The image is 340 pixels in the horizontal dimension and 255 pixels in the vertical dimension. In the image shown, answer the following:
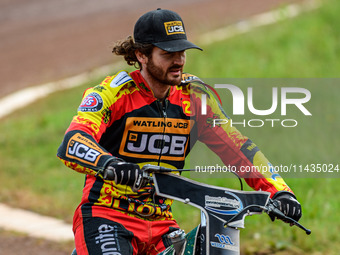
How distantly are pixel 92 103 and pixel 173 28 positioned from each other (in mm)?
683

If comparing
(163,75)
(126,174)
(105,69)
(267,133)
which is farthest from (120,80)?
(105,69)

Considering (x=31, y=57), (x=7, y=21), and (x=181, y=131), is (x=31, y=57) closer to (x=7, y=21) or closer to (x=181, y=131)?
(x=7, y=21)

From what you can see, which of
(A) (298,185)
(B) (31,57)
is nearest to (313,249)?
(A) (298,185)

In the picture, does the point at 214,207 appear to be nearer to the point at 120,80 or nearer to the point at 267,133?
the point at 120,80

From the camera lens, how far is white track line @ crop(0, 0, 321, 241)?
Result: 29.0 ft

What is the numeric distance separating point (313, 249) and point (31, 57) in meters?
14.2

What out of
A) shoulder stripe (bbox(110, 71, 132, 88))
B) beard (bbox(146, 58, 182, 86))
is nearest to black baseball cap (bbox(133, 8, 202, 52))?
beard (bbox(146, 58, 182, 86))

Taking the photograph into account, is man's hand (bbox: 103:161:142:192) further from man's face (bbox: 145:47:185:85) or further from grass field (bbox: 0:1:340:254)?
grass field (bbox: 0:1:340:254)

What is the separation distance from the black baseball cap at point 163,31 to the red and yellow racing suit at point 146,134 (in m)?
0.30

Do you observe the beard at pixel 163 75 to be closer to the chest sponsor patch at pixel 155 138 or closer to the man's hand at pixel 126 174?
the chest sponsor patch at pixel 155 138

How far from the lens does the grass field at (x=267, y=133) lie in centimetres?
760

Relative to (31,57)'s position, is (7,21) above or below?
above

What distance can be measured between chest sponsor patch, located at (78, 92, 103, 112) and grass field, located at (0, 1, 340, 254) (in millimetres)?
3510

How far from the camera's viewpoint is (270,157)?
9.98 metres
